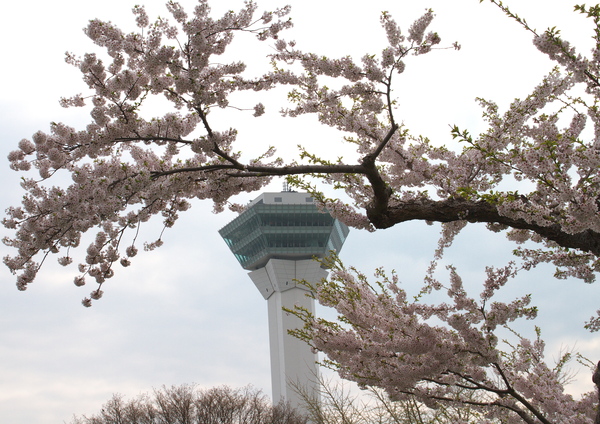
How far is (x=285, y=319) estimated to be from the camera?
5547cm

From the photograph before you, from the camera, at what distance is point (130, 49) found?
524cm

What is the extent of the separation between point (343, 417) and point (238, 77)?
9.39 metres

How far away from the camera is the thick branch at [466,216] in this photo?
17.3ft

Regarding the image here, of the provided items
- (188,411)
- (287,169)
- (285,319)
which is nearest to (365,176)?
(287,169)

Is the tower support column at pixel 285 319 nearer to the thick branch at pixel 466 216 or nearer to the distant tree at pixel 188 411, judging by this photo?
the distant tree at pixel 188 411

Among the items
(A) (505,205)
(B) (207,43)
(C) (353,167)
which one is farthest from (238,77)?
(A) (505,205)

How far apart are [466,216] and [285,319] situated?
50.9 m

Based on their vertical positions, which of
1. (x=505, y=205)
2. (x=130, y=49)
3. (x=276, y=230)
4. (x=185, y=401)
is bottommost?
(x=505, y=205)

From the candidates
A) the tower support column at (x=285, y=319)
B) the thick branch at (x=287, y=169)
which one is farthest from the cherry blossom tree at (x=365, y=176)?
the tower support column at (x=285, y=319)

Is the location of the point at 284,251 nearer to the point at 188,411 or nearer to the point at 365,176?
the point at 188,411

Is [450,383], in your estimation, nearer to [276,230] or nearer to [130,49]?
[130,49]

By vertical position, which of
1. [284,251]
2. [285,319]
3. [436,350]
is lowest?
[436,350]

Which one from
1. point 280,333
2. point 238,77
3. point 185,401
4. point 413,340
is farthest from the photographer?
point 280,333

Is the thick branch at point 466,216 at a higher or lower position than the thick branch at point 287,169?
lower
